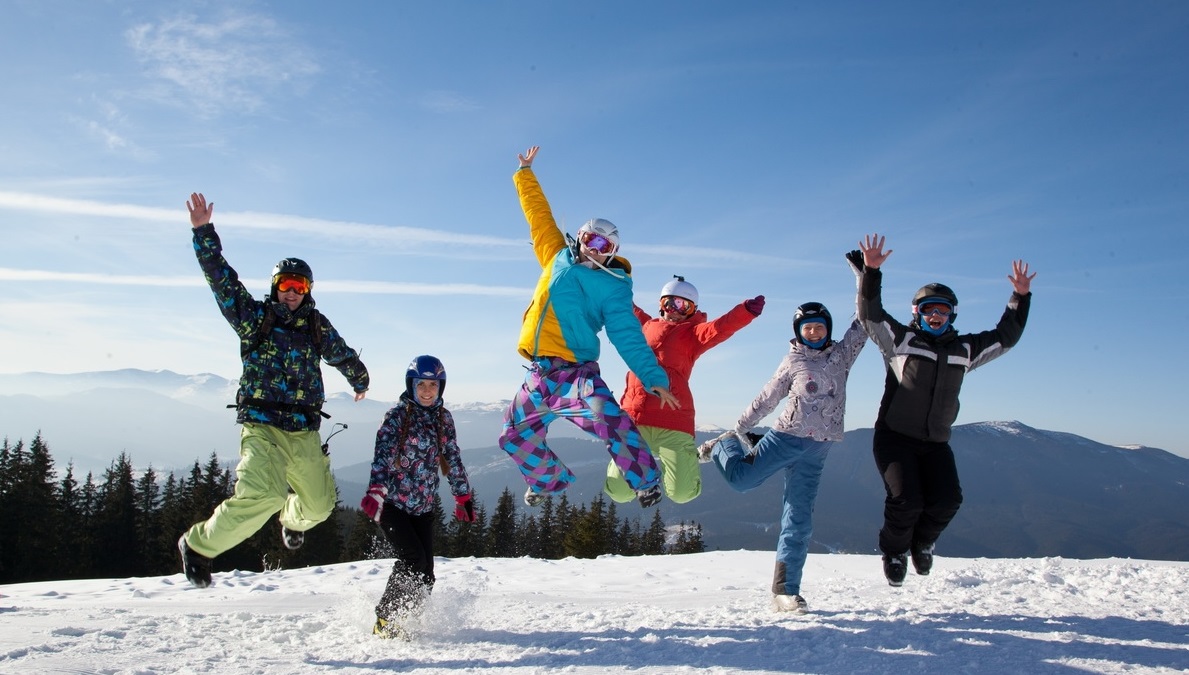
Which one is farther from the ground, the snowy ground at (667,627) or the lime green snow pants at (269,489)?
the lime green snow pants at (269,489)

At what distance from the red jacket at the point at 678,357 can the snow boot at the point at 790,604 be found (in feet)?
6.25

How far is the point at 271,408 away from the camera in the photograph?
6.37m

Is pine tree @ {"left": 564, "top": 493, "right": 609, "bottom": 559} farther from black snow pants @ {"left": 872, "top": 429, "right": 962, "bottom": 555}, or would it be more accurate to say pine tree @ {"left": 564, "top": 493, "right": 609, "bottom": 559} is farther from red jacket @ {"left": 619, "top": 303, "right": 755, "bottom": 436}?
black snow pants @ {"left": 872, "top": 429, "right": 962, "bottom": 555}

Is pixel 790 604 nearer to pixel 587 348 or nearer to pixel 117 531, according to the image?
pixel 587 348

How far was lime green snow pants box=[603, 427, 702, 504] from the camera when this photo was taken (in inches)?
285

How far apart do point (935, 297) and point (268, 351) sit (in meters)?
6.50

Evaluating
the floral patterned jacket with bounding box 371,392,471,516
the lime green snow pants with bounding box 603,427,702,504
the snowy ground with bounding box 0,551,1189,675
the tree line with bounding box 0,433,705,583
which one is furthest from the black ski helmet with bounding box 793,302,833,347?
the tree line with bounding box 0,433,705,583

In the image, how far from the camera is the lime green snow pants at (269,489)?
605 cm

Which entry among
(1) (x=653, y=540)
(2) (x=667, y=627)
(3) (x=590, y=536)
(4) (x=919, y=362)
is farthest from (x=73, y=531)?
(4) (x=919, y=362)

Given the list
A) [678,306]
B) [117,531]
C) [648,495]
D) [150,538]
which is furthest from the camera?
[117,531]

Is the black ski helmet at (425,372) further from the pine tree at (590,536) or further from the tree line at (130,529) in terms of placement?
the pine tree at (590,536)

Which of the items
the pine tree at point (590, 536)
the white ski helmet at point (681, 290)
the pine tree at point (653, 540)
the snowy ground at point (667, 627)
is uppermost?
the white ski helmet at point (681, 290)

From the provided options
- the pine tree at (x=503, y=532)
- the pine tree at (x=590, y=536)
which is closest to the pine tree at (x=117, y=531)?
the pine tree at (x=503, y=532)

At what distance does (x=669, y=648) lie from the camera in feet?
18.5
